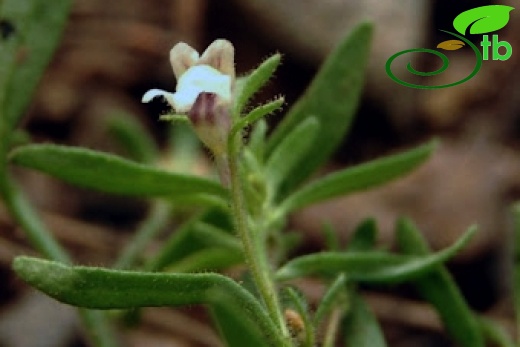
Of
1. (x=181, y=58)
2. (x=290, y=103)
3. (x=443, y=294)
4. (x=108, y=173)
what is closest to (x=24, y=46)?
(x=108, y=173)

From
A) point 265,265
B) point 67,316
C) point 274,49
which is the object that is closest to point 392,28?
point 274,49

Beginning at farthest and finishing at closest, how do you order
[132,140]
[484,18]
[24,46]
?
[132,140], [484,18], [24,46]

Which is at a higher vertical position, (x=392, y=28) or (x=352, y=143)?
(x=392, y=28)

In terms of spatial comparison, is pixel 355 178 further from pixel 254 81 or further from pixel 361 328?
pixel 254 81

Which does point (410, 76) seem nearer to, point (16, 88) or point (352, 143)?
point (352, 143)

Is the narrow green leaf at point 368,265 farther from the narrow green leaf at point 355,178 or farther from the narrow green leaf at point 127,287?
the narrow green leaf at point 127,287

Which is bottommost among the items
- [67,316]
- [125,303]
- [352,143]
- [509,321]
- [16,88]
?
[125,303]

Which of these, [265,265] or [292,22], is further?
[292,22]
